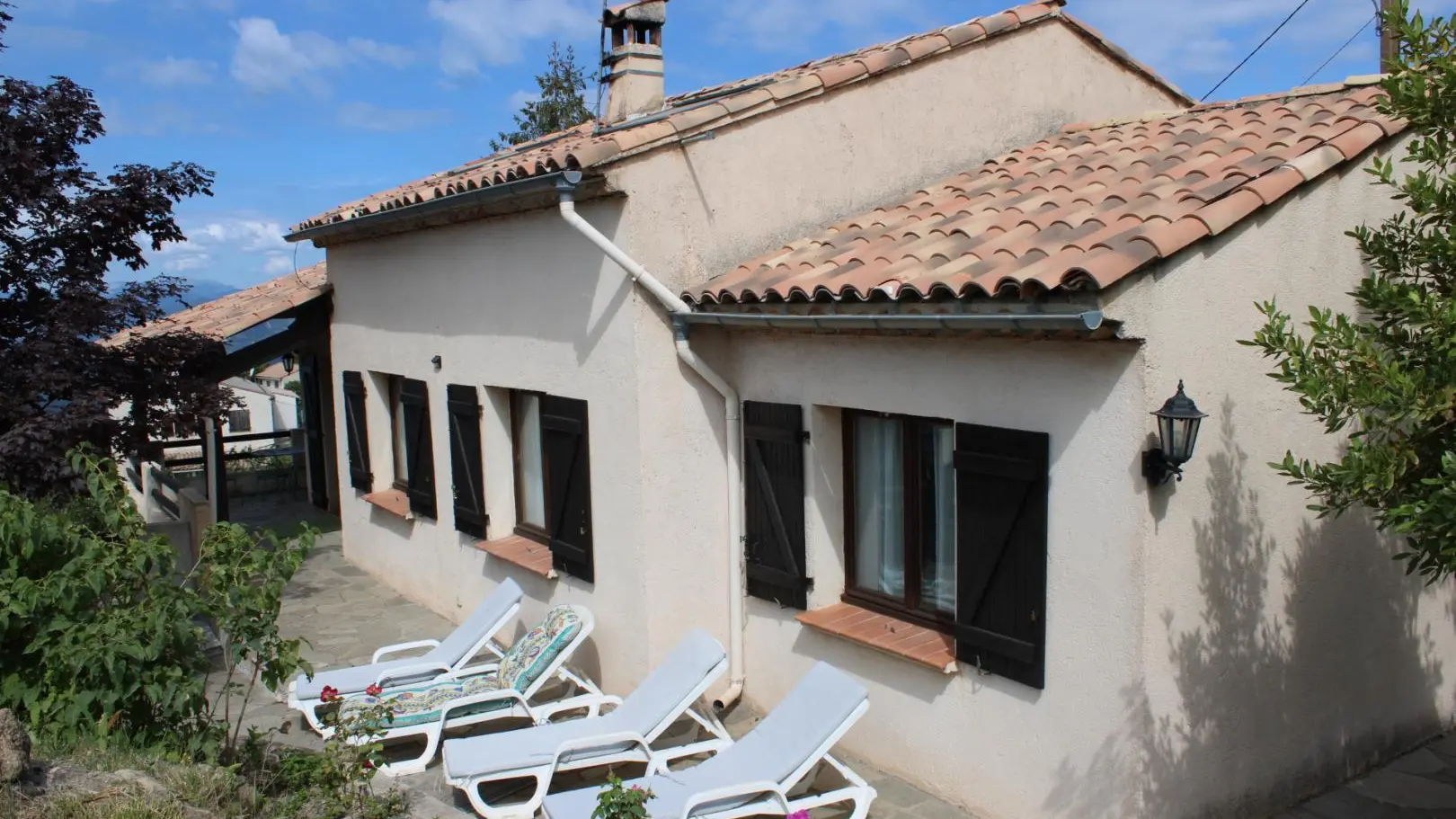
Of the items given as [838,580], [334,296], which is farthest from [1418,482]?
[334,296]

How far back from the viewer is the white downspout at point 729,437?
655 cm

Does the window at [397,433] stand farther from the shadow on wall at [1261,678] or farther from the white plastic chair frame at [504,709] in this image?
the shadow on wall at [1261,678]

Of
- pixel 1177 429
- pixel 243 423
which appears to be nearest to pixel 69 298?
pixel 1177 429

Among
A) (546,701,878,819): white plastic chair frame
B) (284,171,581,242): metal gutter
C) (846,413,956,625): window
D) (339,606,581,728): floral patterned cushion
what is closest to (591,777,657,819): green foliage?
(546,701,878,819): white plastic chair frame

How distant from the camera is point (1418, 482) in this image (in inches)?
148

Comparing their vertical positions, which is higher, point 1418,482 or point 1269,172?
point 1269,172

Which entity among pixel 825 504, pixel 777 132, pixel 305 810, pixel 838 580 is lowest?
pixel 305 810

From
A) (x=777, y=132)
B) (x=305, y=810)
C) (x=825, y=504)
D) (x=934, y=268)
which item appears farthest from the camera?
(x=777, y=132)

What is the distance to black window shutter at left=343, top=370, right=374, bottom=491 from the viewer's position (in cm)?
1126

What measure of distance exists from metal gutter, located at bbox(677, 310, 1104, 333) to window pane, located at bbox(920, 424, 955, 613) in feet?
2.64

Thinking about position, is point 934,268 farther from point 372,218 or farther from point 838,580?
point 372,218

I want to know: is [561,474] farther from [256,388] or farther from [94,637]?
[256,388]

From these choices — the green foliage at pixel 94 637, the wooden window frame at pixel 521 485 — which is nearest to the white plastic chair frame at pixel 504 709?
the green foliage at pixel 94 637

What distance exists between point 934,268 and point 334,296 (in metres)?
8.31
